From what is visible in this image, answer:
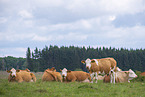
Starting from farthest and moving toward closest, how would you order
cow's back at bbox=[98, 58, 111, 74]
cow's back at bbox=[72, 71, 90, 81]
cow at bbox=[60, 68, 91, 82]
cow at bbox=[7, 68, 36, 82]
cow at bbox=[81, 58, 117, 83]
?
cow's back at bbox=[72, 71, 90, 81] → cow at bbox=[60, 68, 91, 82] → cow's back at bbox=[98, 58, 111, 74] → cow at bbox=[81, 58, 117, 83] → cow at bbox=[7, 68, 36, 82]

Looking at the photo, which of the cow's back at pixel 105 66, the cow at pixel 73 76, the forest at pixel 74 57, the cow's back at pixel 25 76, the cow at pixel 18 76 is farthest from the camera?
the forest at pixel 74 57

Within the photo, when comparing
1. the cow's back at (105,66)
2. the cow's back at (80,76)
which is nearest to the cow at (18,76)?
the cow's back at (80,76)

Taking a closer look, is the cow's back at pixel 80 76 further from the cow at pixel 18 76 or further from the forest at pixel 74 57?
the forest at pixel 74 57

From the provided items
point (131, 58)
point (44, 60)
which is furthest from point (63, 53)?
point (131, 58)

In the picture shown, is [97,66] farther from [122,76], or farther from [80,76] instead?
[122,76]

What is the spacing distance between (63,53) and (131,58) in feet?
127

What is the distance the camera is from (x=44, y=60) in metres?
111

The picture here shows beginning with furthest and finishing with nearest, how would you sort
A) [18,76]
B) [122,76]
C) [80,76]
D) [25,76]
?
[122,76] < [80,76] < [25,76] < [18,76]

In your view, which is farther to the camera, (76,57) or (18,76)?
(76,57)

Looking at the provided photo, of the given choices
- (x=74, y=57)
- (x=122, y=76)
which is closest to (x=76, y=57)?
(x=74, y=57)

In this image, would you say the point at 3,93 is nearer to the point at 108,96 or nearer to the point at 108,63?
the point at 108,96

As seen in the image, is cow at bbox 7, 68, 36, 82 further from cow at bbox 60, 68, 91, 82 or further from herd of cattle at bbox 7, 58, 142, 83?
cow at bbox 60, 68, 91, 82

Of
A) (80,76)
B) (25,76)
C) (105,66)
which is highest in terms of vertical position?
(105,66)

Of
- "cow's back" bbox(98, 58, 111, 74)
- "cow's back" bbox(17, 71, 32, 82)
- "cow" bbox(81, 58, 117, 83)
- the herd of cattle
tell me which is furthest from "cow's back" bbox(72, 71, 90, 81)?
"cow's back" bbox(17, 71, 32, 82)
